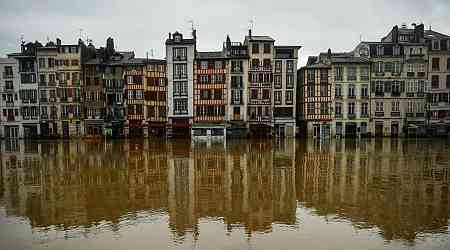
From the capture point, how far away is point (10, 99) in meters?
58.3

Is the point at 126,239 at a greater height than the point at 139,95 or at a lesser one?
lesser

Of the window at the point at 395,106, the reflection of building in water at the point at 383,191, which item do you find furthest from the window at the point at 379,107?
the reflection of building in water at the point at 383,191

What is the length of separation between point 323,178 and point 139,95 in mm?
40075

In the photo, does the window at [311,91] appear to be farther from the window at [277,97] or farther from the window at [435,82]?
the window at [435,82]

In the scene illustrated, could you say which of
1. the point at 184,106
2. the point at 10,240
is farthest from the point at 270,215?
the point at 184,106

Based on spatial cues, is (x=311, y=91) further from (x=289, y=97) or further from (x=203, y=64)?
(x=203, y=64)

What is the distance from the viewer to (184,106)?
53719 millimetres

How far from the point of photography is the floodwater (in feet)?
36.6

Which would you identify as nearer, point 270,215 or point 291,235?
point 291,235

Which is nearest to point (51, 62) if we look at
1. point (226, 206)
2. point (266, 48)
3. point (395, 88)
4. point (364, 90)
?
point (266, 48)

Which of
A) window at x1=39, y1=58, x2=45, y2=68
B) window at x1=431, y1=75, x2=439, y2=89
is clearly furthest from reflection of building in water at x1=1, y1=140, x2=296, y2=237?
window at x1=431, y1=75, x2=439, y2=89

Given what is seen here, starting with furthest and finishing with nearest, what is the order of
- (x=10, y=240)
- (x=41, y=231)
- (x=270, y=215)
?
(x=270, y=215) < (x=41, y=231) < (x=10, y=240)

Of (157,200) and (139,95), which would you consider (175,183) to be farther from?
(139,95)

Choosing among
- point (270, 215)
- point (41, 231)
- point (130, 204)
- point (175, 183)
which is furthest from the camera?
point (175, 183)
